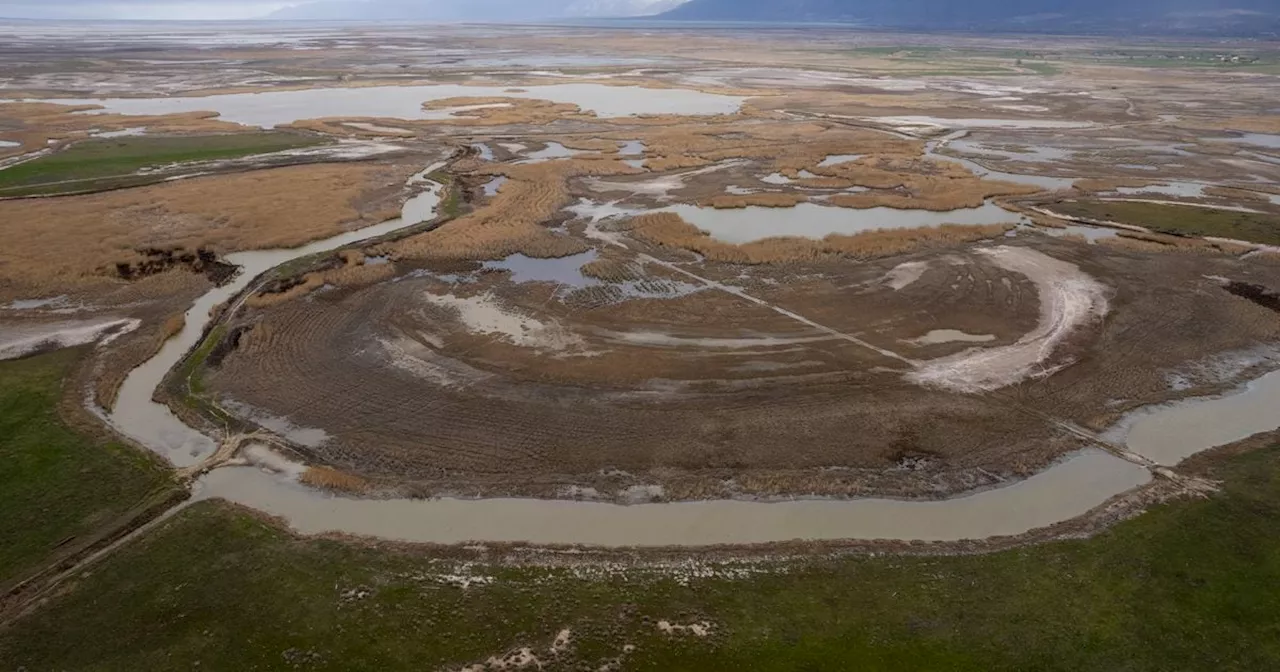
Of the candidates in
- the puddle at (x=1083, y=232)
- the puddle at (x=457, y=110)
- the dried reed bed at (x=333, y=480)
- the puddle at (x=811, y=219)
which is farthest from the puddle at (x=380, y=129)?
the dried reed bed at (x=333, y=480)

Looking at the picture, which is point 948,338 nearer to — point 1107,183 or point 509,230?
point 509,230

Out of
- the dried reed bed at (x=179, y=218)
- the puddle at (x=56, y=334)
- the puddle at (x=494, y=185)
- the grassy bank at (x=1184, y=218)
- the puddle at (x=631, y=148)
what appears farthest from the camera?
the puddle at (x=631, y=148)

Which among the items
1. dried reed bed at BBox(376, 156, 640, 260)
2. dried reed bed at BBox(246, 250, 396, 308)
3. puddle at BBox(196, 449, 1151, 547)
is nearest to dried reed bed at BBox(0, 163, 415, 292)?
dried reed bed at BBox(246, 250, 396, 308)

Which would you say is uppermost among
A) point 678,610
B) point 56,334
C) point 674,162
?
point 674,162

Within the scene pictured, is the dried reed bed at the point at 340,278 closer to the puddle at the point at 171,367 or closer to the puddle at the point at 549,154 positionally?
the puddle at the point at 171,367

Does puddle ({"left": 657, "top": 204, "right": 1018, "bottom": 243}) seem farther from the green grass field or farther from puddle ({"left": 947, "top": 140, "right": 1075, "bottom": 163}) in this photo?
the green grass field

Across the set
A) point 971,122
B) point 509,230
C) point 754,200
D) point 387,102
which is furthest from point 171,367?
point 971,122
